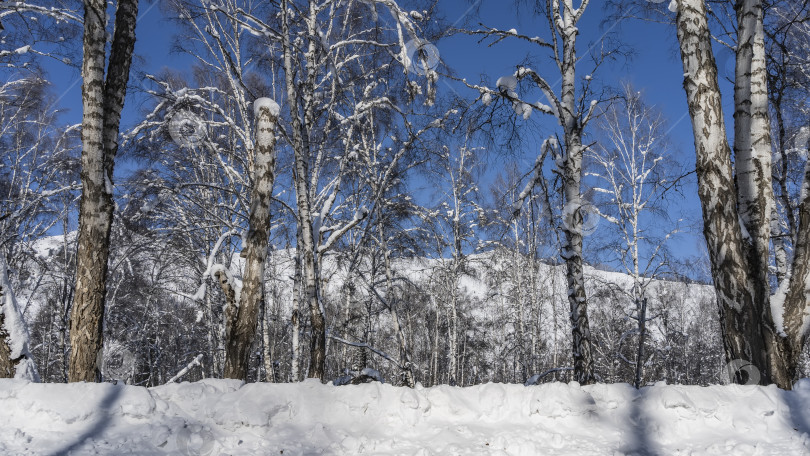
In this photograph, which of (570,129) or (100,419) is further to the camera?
(570,129)

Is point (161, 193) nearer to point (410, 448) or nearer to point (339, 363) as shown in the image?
point (410, 448)

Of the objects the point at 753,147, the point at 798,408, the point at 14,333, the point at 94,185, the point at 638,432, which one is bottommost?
the point at 638,432

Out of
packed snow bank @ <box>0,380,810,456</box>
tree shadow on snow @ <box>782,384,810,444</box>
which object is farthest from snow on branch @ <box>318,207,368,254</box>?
tree shadow on snow @ <box>782,384,810,444</box>

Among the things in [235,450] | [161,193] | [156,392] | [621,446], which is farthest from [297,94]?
[621,446]

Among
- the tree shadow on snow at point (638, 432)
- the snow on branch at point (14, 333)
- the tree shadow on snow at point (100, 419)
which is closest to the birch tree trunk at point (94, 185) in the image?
the snow on branch at point (14, 333)

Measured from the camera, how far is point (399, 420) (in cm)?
280

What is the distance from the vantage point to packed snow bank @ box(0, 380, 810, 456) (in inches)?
97.0

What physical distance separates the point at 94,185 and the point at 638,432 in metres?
4.31

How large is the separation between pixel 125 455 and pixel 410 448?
148 cm

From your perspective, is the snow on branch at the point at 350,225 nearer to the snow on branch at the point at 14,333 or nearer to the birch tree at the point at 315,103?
the birch tree at the point at 315,103

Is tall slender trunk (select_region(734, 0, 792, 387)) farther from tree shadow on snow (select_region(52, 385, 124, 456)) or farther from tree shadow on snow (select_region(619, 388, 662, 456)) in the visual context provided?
tree shadow on snow (select_region(52, 385, 124, 456))

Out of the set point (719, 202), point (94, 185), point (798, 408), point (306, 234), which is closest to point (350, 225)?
point (306, 234)

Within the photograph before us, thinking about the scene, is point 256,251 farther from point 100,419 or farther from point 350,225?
point 350,225

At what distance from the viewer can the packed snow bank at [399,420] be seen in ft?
8.08
